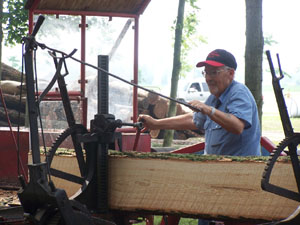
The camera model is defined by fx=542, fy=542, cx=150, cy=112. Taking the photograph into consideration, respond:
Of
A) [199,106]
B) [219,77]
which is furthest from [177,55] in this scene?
[199,106]

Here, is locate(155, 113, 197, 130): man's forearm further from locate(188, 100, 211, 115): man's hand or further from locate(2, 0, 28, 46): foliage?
locate(2, 0, 28, 46): foliage

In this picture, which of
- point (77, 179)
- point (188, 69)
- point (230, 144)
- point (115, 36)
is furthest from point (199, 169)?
point (188, 69)

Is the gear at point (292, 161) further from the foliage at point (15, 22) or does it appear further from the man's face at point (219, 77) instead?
the foliage at point (15, 22)

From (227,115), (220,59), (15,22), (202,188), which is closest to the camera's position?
(202,188)

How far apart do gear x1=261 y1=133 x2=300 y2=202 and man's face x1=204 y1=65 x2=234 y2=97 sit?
1349 mm

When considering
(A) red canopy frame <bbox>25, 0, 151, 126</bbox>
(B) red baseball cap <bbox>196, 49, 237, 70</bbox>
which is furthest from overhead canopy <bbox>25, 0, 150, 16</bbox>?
(B) red baseball cap <bbox>196, 49, 237, 70</bbox>

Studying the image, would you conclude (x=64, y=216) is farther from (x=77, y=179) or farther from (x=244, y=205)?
(x=244, y=205)

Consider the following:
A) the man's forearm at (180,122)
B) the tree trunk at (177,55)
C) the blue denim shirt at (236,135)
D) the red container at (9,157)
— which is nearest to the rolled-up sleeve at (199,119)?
the man's forearm at (180,122)

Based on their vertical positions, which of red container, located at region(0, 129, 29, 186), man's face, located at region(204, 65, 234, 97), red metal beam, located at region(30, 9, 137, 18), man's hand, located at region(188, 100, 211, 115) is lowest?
red container, located at region(0, 129, 29, 186)

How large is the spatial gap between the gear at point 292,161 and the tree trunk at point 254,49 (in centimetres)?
430

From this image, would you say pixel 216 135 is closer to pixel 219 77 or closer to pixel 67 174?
pixel 219 77

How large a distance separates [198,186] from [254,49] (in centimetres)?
442

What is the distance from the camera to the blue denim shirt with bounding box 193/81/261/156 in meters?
3.53

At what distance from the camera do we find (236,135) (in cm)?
363
